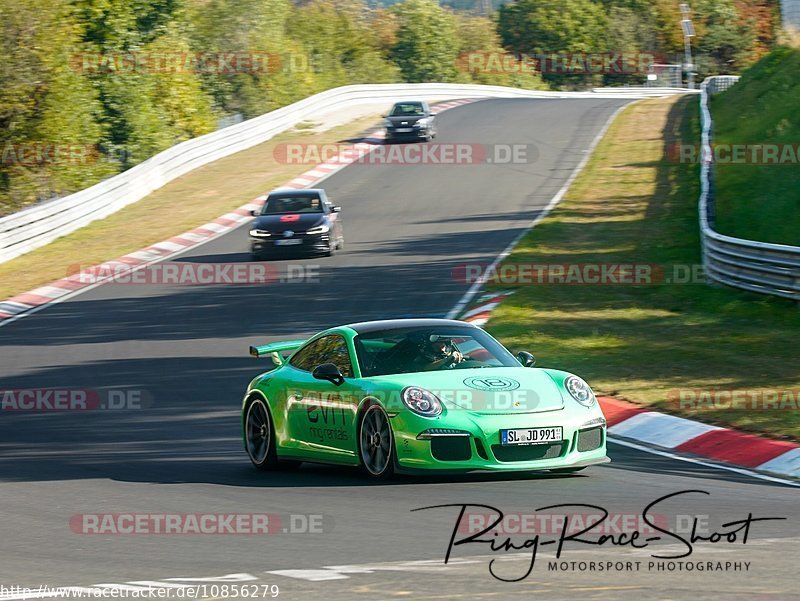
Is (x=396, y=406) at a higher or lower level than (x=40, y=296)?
higher

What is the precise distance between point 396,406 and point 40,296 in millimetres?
15589

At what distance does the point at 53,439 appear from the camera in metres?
12.7

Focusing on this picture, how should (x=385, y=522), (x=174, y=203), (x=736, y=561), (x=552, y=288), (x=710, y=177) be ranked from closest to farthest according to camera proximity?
(x=736, y=561), (x=385, y=522), (x=552, y=288), (x=710, y=177), (x=174, y=203)

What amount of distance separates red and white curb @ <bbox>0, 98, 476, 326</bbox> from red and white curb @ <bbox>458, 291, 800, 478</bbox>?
1208cm

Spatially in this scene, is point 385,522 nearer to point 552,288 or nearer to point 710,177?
point 552,288

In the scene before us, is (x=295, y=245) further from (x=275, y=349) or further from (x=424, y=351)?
(x=424, y=351)

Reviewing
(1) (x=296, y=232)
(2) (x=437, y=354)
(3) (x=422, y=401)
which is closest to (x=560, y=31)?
(1) (x=296, y=232)

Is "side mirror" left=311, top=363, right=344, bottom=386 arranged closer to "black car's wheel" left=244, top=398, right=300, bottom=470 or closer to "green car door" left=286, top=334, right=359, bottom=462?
"green car door" left=286, top=334, right=359, bottom=462

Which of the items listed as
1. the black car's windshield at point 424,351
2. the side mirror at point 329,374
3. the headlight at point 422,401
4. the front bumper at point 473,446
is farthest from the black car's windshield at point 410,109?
the front bumper at point 473,446

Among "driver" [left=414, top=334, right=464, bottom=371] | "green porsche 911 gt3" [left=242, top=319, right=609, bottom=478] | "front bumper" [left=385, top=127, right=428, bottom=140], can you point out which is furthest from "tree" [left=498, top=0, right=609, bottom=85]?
"driver" [left=414, top=334, right=464, bottom=371]

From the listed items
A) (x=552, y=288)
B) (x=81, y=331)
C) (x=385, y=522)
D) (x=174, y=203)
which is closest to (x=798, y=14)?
(x=174, y=203)

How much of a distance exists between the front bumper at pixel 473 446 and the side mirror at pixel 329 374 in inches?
32.1

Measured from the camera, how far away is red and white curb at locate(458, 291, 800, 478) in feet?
33.4

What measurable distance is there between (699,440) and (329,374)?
3.29 m
